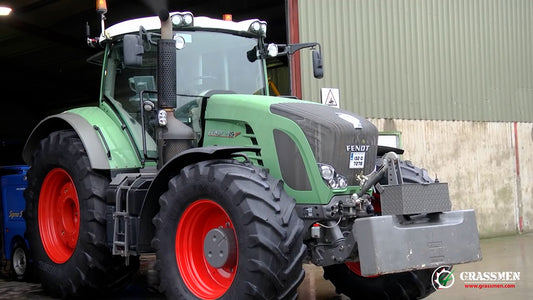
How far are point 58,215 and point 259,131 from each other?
105 inches

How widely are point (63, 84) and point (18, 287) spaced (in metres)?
18.2

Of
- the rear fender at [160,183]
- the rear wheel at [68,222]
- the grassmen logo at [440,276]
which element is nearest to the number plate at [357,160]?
the rear fender at [160,183]

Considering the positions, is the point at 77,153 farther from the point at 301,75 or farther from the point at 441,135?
the point at 441,135

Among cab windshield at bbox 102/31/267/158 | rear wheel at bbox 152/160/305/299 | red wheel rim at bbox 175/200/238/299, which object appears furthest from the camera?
cab windshield at bbox 102/31/267/158

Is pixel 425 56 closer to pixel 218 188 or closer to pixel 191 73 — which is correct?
pixel 191 73

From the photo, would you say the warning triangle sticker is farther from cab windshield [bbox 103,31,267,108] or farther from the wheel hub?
the wheel hub

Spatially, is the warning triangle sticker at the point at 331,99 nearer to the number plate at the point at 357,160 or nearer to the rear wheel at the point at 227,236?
the number plate at the point at 357,160

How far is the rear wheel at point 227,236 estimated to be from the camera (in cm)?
501

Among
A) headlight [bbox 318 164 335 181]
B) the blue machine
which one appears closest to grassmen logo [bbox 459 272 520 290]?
headlight [bbox 318 164 335 181]

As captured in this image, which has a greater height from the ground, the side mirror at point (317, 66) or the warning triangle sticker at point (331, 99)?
the side mirror at point (317, 66)

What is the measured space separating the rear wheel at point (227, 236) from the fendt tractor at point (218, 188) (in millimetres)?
11

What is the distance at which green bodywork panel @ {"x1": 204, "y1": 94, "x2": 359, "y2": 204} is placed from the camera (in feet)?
18.4

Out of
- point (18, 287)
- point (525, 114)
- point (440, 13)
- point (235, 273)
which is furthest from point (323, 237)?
point (525, 114)

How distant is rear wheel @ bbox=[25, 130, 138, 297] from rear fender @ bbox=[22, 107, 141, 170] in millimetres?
141
